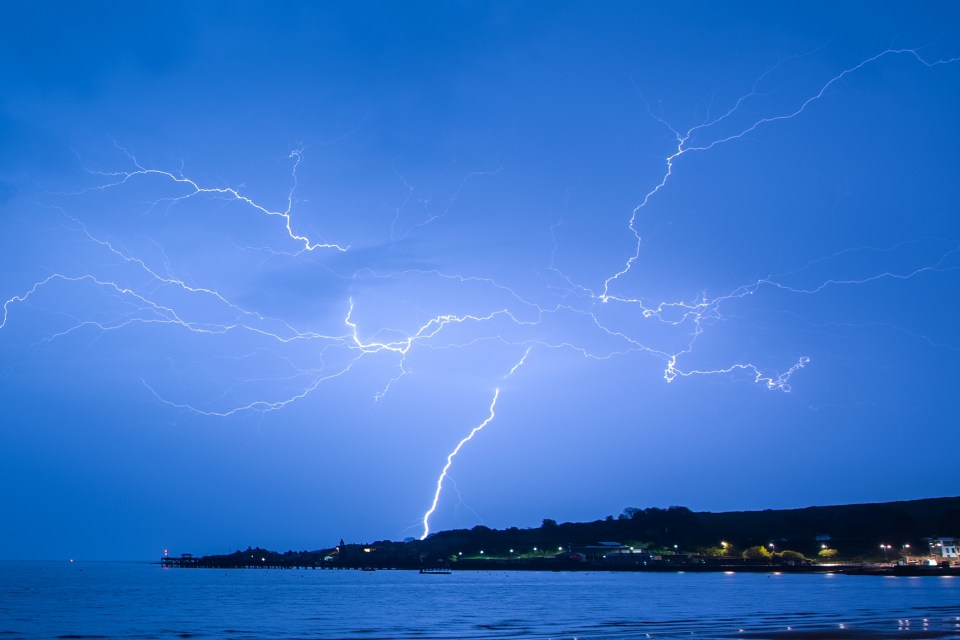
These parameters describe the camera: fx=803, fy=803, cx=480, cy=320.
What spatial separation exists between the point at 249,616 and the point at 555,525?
480 ft

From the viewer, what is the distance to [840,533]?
124 m

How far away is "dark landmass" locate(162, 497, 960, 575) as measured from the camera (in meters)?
103

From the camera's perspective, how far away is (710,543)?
136 metres

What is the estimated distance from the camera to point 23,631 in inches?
1187

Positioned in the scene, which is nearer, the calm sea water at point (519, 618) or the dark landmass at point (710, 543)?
the calm sea water at point (519, 618)

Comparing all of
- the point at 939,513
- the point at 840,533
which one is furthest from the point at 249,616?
the point at 939,513

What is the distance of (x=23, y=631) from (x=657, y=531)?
134 m

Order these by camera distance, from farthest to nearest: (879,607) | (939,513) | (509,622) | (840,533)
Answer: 1. (939,513)
2. (840,533)
3. (879,607)
4. (509,622)

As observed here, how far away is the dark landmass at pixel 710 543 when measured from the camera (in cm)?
10325

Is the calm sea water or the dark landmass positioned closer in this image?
the calm sea water

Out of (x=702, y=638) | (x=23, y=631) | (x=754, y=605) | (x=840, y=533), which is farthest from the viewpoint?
(x=840, y=533)

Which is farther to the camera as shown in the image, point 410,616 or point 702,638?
point 410,616

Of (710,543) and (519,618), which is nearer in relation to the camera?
(519,618)

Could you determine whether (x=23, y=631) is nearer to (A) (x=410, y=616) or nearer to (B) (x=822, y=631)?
(A) (x=410, y=616)
